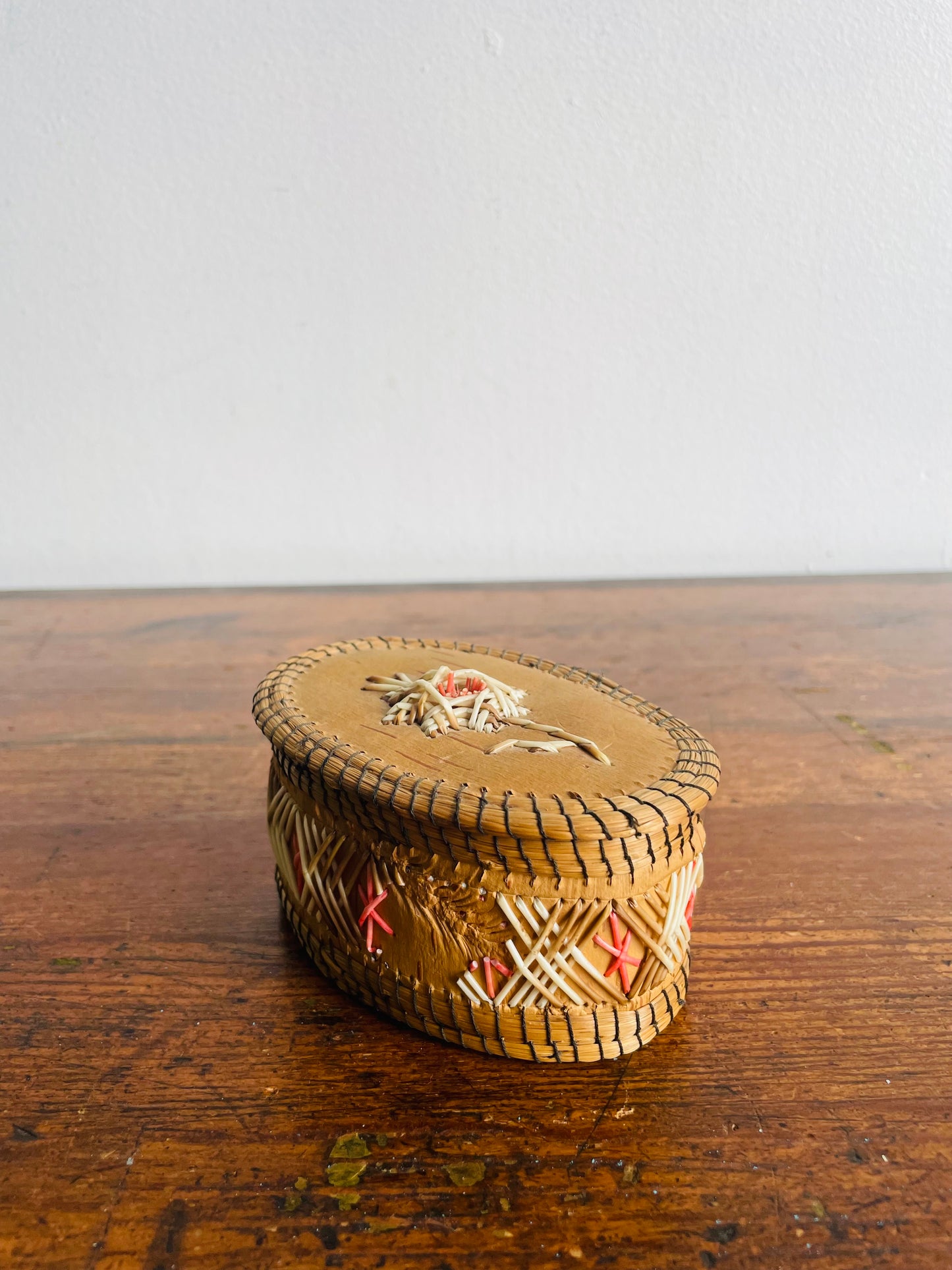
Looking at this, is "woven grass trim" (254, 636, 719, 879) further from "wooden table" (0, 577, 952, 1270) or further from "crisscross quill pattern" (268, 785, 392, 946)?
"wooden table" (0, 577, 952, 1270)

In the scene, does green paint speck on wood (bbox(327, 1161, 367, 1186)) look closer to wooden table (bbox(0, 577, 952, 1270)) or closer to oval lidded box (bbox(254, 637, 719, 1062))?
wooden table (bbox(0, 577, 952, 1270))

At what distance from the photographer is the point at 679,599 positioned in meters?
1.89

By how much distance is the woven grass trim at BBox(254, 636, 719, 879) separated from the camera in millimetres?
603

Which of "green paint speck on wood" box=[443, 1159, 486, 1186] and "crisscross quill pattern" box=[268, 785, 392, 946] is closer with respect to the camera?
"green paint speck on wood" box=[443, 1159, 486, 1186]

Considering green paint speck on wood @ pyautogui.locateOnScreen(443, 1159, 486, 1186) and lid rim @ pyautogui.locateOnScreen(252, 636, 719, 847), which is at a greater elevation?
lid rim @ pyautogui.locateOnScreen(252, 636, 719, 847)

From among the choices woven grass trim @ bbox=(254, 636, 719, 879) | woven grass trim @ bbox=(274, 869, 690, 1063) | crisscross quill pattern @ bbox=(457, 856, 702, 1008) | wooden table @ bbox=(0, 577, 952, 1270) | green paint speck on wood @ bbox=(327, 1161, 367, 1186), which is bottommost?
wooden table @ bbox=(0, 577, 952, 1270)

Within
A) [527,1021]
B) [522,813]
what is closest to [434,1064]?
[527,1021]

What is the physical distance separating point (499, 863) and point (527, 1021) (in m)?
0.12

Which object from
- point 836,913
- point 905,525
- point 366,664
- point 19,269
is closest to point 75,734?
point 366,664

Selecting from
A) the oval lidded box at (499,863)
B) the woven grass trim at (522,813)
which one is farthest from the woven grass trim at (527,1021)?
the woven grass trim at (522,813)

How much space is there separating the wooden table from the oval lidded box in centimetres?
4

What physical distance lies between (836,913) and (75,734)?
91 cm

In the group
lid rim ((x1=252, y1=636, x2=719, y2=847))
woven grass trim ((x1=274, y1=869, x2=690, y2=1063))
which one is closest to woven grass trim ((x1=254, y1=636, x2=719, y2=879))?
lid rim ((x1=252, y1=636, x2=719, y2=847))

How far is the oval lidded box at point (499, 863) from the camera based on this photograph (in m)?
0.62
